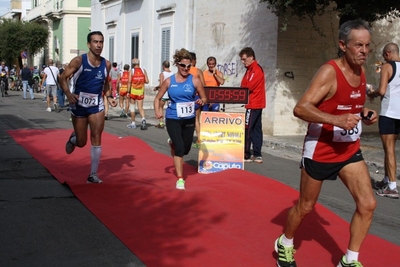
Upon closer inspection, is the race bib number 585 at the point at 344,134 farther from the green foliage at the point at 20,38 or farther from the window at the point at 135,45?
the green foliage at the point at 20,38

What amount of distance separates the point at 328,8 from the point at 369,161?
582 cm

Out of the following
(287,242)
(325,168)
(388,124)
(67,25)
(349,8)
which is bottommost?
(287,242)

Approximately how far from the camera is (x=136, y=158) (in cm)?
1026

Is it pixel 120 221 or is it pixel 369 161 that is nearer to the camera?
pixel 120 221

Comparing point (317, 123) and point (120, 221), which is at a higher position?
point (317, 123)

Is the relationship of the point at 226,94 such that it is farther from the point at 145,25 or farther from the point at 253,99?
the point at 145,25

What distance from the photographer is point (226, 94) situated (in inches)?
379

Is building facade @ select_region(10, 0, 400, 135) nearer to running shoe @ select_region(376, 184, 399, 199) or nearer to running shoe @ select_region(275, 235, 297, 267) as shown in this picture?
running shoe @ select_region(376, 184, 399, 199)

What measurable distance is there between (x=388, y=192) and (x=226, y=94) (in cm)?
313

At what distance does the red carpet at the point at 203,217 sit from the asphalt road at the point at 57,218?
17cm

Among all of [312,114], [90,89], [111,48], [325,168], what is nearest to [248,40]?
[90,89]

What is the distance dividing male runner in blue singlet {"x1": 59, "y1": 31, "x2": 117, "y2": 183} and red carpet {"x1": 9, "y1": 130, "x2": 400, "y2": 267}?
2.32 ft

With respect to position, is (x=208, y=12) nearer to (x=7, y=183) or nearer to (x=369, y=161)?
(x=369, y=161)

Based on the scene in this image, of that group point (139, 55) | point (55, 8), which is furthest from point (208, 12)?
point (55, 8)
